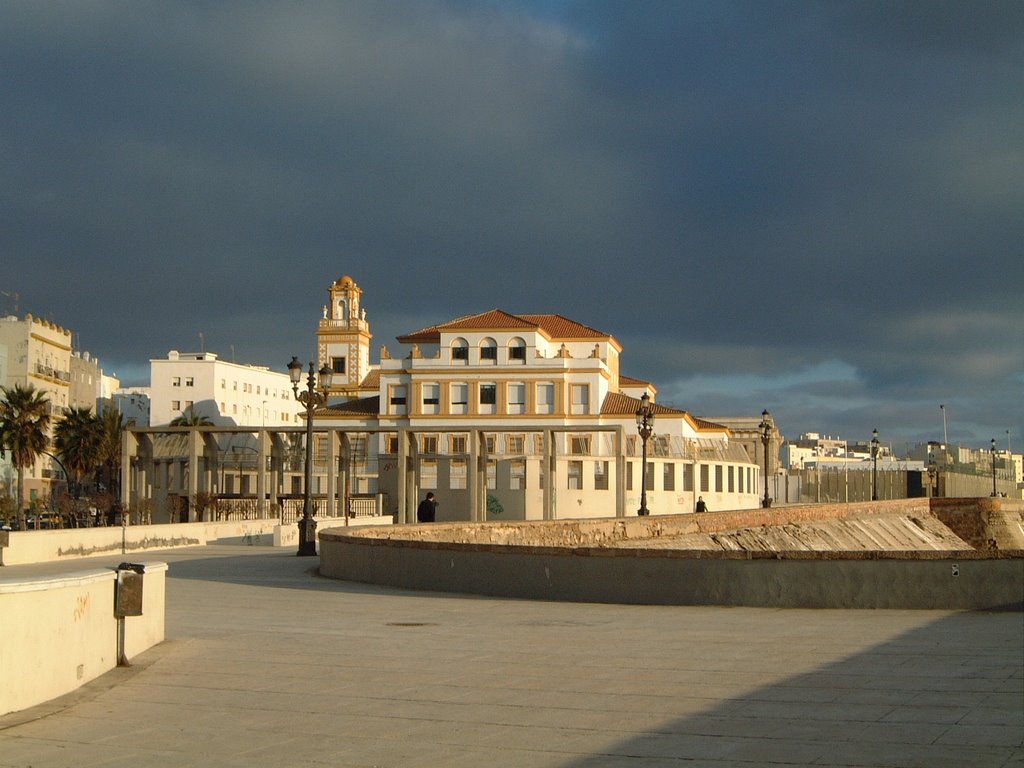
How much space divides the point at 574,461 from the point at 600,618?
61.2m

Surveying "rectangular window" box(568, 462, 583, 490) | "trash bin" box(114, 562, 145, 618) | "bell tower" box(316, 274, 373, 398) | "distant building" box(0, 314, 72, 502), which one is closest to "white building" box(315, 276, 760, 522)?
"rectangular window" box(568, 462, 583, 490)

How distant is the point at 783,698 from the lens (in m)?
8.51

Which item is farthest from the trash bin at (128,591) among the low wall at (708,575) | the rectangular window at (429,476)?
the rectangular window at (429,476)

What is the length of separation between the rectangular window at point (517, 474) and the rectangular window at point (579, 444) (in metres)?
4.75

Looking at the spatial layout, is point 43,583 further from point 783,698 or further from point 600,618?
point 600,618

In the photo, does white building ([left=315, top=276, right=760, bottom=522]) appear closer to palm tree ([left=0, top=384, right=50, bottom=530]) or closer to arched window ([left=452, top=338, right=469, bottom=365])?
arched window ([left=452, top=338, right=469, bottom=365])

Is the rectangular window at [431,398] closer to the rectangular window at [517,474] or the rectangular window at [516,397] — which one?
the rectangular window at [516,397]

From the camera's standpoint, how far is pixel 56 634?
852 cm

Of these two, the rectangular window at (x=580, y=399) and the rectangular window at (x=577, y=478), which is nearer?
the rectangular window at (x=577, y=478)

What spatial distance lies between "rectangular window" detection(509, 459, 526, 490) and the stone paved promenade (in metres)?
60.4

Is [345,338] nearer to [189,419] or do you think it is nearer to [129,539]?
[189,419]

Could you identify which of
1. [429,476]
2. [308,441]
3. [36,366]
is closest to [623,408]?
[429,476]

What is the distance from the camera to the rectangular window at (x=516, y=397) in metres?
83.8

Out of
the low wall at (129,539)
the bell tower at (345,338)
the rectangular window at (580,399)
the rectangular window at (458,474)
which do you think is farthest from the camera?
the bell tower at (345,338)
